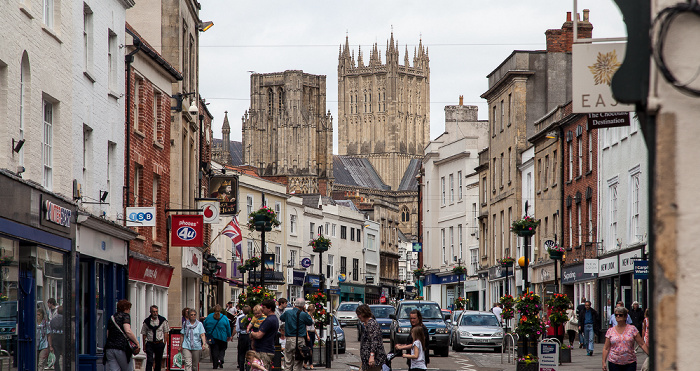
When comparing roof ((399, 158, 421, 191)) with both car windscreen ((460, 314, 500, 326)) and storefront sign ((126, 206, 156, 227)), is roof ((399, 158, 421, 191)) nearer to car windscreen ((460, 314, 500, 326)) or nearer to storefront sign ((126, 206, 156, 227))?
car windscreen ((460, 314, 500, 326))

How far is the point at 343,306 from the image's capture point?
58.2 m

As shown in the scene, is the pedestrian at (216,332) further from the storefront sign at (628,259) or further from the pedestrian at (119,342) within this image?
the storefront sign at (628,259)

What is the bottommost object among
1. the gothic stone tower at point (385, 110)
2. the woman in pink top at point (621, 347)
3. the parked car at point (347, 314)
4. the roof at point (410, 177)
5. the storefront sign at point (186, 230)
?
the parked car at point (347, 314)

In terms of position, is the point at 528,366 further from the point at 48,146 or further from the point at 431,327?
the point at 48,146

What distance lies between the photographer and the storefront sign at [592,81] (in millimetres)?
7969

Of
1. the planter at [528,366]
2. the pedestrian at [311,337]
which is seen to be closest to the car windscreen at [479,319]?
the pedestrian at [311,337]

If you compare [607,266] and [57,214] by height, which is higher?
[57,214]

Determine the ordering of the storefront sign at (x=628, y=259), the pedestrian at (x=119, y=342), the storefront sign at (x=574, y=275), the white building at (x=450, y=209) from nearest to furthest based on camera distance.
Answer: the pedestrian at (x=119, y=342) < the storefront sign at (x=628, y=259) < the storefront sign at (x=574, y=275) < the white building at (x=450, y=209)

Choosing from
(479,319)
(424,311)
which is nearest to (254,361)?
(424,311)

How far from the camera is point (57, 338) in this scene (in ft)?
56.7

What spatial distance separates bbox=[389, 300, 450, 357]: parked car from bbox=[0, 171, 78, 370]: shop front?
1416 cm

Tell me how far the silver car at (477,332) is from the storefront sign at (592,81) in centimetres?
2705

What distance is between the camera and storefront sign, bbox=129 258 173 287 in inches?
984

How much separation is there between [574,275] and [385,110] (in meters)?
153
